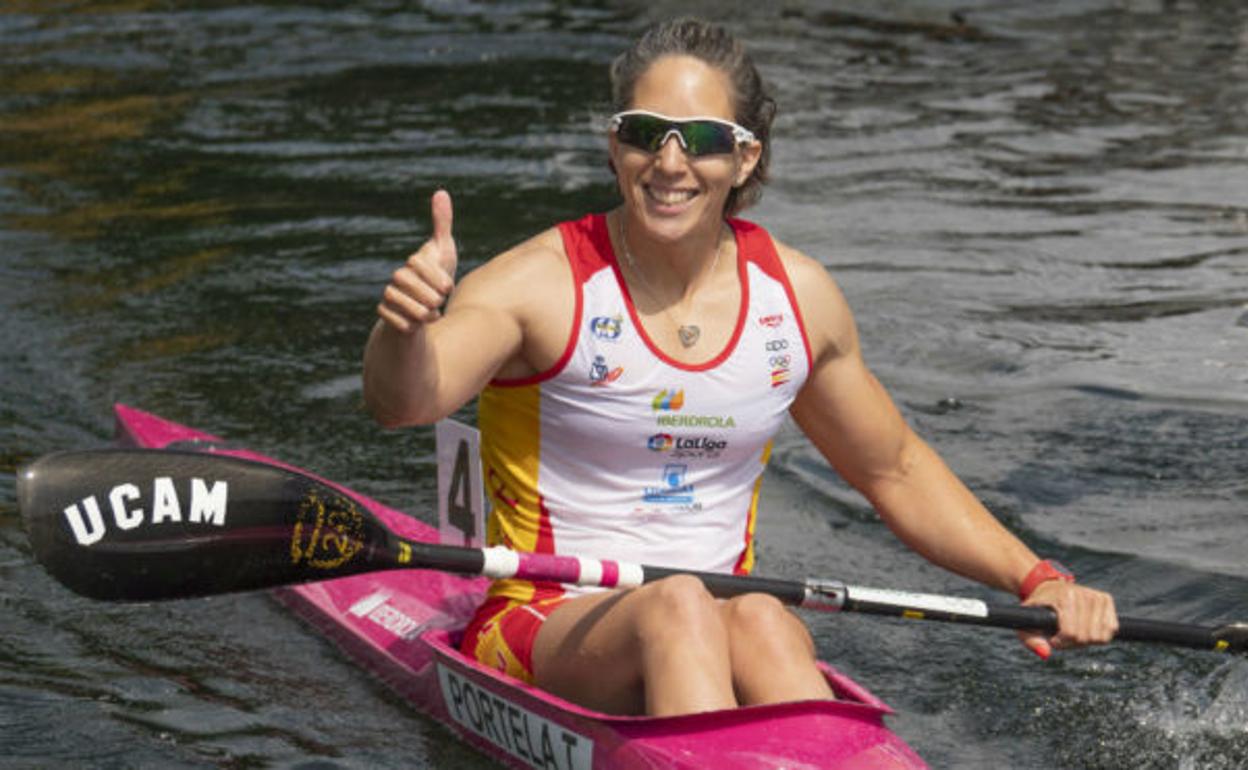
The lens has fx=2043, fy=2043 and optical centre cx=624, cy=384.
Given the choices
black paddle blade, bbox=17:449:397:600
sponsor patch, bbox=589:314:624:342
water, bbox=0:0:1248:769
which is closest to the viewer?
black paddle blade, bbox=17:449:397:600

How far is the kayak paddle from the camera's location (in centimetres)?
A: 451

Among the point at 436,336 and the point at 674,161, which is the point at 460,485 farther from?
the point at 674,161

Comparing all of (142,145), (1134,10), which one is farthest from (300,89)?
(1134,10)

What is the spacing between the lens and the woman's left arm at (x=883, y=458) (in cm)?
497

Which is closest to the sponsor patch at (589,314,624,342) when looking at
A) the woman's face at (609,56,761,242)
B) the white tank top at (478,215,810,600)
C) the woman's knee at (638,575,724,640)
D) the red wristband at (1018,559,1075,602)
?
the white tank top at (478,215,810,600)

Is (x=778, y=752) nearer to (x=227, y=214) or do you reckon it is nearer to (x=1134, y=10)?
(x=227, y=214)

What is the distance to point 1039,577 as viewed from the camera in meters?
4.93

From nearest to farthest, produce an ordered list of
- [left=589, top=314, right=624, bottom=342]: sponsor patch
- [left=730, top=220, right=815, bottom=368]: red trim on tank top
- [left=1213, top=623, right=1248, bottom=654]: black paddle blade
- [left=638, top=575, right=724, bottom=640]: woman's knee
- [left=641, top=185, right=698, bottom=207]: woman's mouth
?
1. [left=638, top=575, right=724, bottom=640]: woman's knee
2. [left=641, top=185, right=698, bottom=207]: woman's mouth
3. [left=589, top=314, right=624, bottom=342]: sponsor patch
4. [left=730, top=220, right=815, bottom=368]: red trim on tank top
5. [left=1213, top=623, right=1248, bottom=654]: black paddle blade

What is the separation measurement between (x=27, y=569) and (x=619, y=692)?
273 cm

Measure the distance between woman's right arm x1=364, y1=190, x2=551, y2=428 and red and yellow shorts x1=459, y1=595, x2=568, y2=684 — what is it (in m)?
0.60

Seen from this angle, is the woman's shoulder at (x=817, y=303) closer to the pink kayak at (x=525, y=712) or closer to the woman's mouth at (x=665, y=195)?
the woman's mouth at (x=665, y=195)

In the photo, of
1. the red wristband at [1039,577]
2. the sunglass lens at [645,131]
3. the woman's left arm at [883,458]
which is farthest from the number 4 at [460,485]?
the red wristband at [1039,577]

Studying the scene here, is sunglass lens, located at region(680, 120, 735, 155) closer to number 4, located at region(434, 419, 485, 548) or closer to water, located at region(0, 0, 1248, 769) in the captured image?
number 4, located at region(434, 419, 485, 548)

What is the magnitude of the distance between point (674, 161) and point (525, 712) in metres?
1.31
